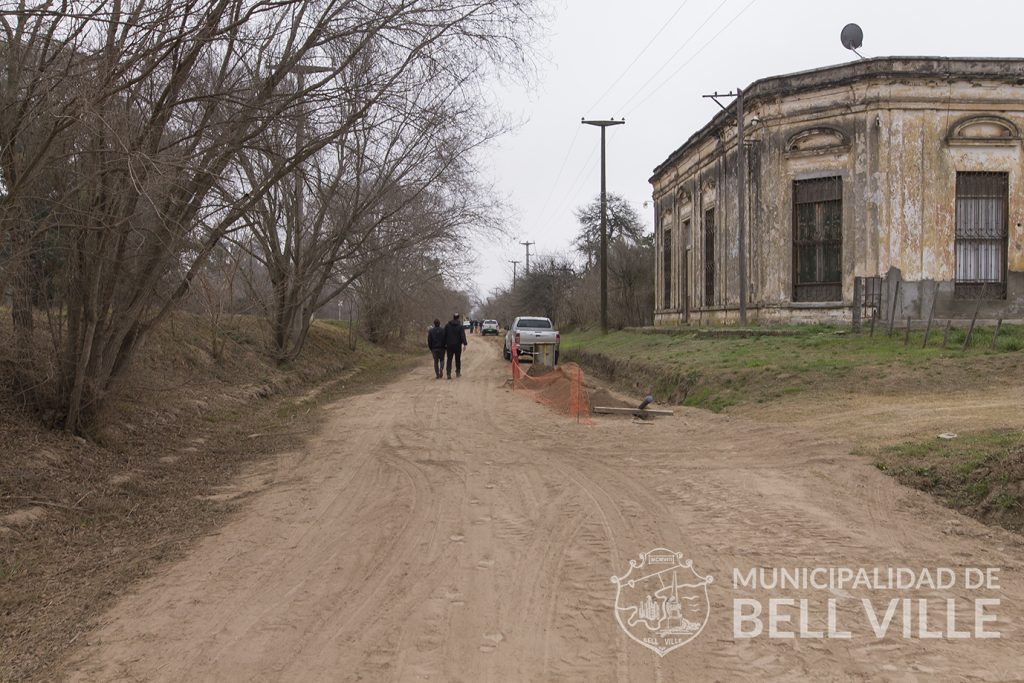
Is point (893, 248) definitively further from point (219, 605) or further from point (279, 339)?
point (219, 605)

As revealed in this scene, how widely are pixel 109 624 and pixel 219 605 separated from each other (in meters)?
0.61

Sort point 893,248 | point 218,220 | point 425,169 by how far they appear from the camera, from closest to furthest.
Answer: point 218,220 < point 425,169 < point 893,248

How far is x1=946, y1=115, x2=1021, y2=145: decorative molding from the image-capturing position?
22.0 m

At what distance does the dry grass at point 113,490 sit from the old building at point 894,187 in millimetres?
15796

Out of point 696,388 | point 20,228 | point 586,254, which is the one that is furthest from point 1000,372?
point 586,254

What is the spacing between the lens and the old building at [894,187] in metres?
22.0

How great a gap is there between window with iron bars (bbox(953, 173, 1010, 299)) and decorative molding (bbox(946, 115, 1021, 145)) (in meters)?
0.96

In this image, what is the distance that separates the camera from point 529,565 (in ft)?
18.0

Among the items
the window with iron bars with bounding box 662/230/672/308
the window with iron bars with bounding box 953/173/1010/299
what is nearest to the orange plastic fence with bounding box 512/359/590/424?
the window with iron bars with bounding box 953/173/1010/299

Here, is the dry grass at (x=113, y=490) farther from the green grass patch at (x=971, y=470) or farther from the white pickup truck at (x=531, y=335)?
the white pickup truck at (x=531, y=335)

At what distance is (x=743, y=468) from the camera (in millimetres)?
8805

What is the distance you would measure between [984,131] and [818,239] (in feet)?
17.3

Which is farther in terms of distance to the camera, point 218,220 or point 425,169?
point 425,169

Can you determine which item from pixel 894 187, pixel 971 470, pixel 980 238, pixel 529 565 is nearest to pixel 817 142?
pixel 894 187
